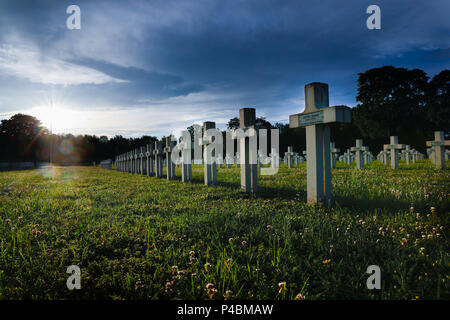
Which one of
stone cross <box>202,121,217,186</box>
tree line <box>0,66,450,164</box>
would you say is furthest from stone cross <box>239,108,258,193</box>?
tree line <box>0,66,450,164</box>

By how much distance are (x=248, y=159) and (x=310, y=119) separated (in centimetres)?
211

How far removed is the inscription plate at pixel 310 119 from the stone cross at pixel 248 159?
1.61m

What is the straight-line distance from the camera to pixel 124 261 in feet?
7.58

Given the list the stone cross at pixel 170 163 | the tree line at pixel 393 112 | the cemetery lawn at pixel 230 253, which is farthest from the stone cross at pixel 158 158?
the tree line at pixel 393 112

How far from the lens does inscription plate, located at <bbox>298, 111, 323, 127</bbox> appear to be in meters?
4.29

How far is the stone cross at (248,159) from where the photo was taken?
19.7 feet

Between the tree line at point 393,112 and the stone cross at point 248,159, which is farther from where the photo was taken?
the tree line at point 393,112

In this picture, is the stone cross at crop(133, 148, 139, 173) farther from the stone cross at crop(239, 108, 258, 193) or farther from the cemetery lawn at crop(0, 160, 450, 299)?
the cemetery lawn at crop(0, 160, 450, 299)

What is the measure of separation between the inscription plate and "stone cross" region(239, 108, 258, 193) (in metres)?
Answer: 1.61

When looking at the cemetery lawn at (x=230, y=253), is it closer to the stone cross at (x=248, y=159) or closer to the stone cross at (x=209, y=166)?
the stone cross at (x=248, y=159)

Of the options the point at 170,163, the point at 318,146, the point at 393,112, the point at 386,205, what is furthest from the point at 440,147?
the point at 393,112

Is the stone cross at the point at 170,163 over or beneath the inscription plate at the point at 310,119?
beneath

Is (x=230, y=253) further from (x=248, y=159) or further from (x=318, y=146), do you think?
(x=248, y=159)
